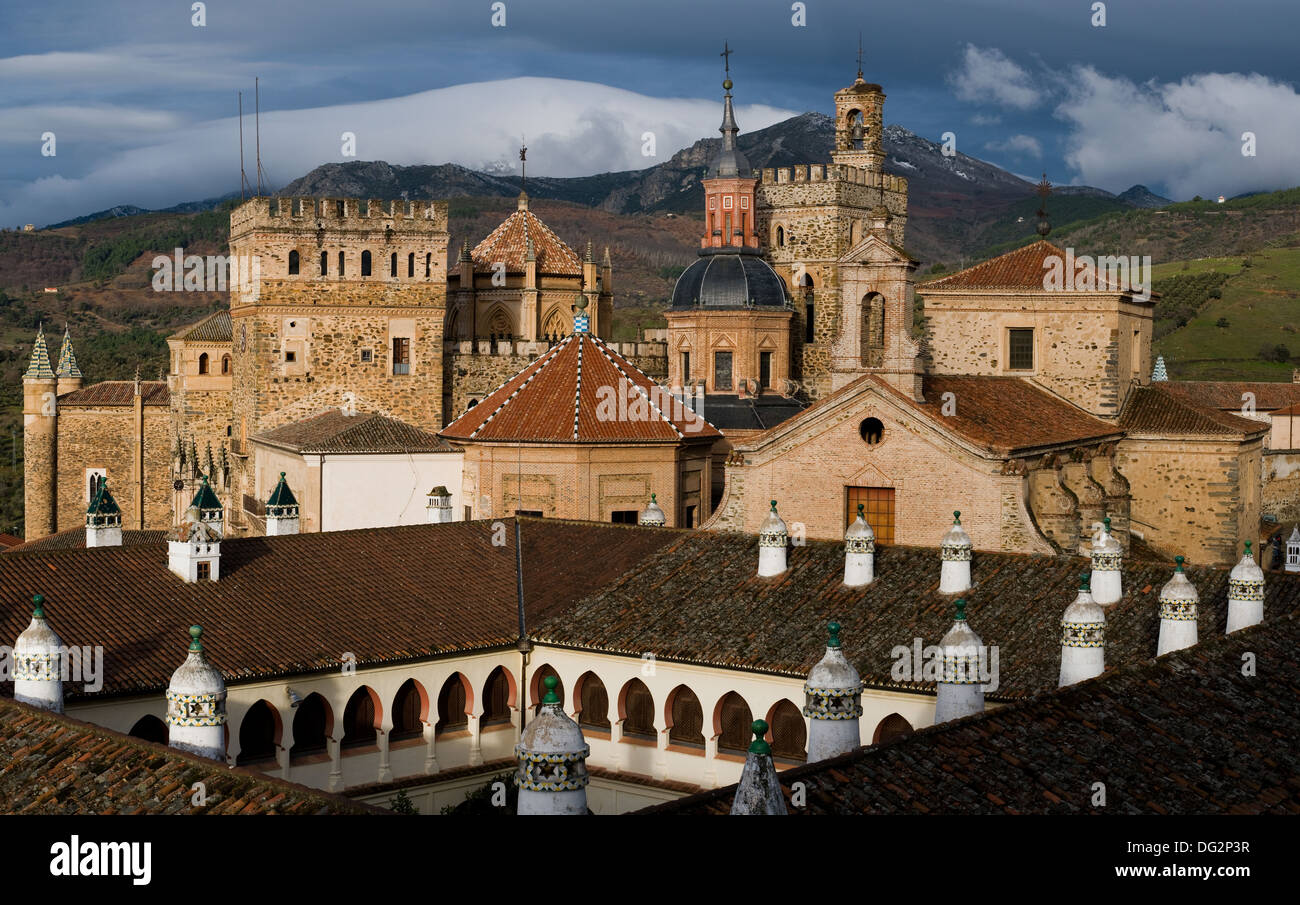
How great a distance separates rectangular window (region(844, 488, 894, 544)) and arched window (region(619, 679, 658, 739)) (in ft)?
21.5

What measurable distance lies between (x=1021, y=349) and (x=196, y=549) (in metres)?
18.9

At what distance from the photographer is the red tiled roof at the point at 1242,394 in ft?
224

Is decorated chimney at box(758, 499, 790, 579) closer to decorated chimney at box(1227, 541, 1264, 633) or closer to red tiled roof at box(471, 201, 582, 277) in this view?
decorated chimney at box(1227, 541, 1264, 633)

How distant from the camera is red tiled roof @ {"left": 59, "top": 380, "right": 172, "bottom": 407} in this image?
62812 mm

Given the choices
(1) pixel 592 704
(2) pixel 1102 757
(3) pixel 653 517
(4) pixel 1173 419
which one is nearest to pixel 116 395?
(3) pixel 653 517

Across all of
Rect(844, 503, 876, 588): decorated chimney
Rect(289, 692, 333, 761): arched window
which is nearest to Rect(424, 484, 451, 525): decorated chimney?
Rect(289, 692, 333, 761): arched window

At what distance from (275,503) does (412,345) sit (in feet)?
51.6

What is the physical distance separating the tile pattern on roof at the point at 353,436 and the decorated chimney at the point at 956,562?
18.7 meters

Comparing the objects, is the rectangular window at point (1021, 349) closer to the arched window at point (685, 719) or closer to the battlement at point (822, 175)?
the arched window at point (685, 719)

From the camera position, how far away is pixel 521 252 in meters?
51.7

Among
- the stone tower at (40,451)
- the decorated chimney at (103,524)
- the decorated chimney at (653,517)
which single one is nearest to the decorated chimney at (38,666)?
the decorated chimney at (103,524)
